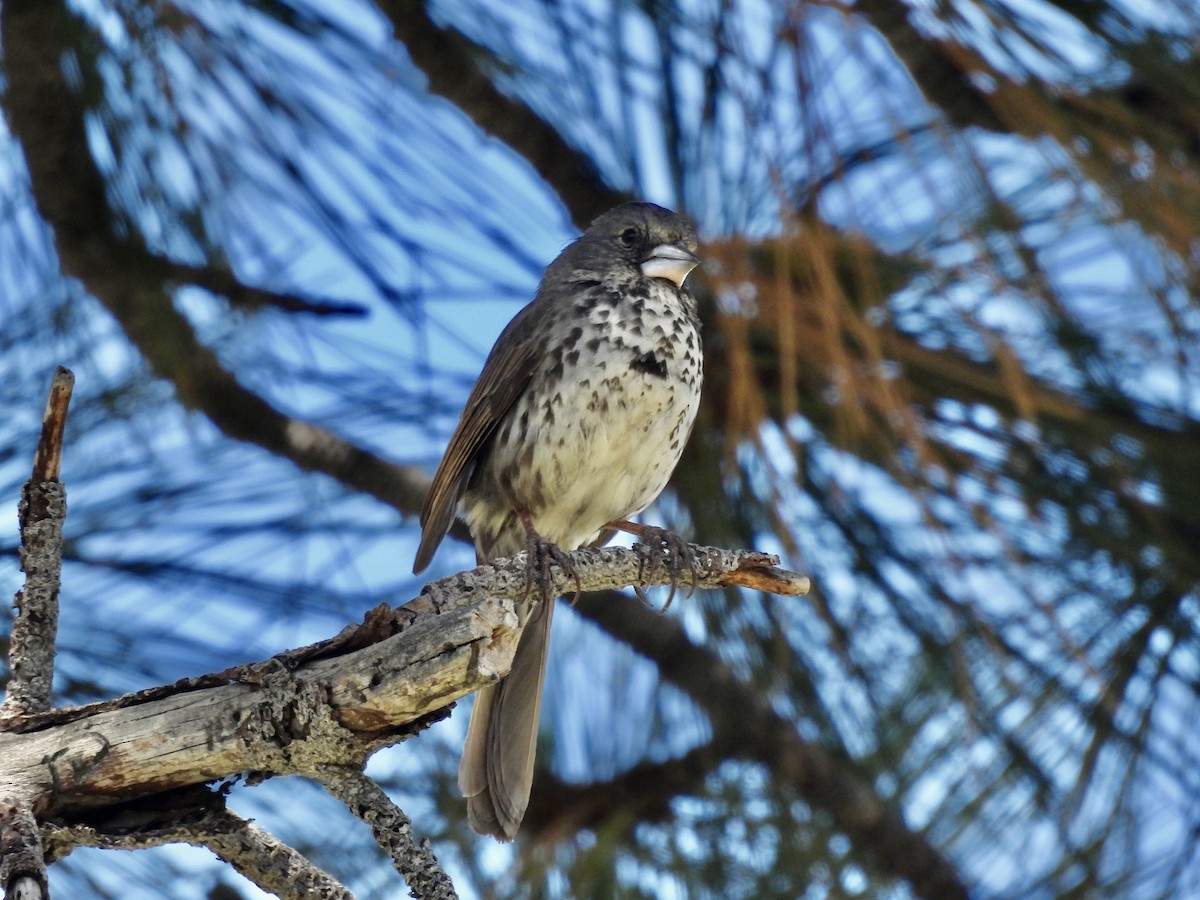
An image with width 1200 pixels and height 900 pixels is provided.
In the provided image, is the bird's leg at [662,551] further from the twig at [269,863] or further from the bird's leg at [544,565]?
the twig at [269,863]

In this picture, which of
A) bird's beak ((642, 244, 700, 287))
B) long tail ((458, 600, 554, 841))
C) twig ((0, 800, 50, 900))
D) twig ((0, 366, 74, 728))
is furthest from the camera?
bird's beak ((642, 244, 700, 287))

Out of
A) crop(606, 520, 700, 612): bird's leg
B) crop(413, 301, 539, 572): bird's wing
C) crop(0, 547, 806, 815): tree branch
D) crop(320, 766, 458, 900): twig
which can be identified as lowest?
crop(320, 766, 458, 900): twig

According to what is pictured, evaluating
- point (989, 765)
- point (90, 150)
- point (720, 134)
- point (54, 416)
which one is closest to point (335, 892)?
point (54, 416)

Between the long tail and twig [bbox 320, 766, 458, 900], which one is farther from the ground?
the long tail

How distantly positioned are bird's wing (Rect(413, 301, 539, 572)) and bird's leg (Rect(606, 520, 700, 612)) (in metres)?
0.35

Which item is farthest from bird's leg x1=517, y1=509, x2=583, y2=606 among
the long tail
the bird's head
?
the bird's head

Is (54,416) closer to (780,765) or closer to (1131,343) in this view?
(780,765)

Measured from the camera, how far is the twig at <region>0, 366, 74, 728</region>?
1.97 metres

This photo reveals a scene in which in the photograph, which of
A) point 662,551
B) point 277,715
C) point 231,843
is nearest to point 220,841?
point 231,843

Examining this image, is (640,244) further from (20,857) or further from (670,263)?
(20,857)

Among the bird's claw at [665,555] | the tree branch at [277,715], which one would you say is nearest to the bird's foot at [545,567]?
the bird's claw at [665,555]

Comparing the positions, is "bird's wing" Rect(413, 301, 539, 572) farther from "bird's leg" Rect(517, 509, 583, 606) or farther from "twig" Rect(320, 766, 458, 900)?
"twig" Rect(320, 766, 458, 900)

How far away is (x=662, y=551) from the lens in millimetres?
2947

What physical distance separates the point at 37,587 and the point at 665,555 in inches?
45.1
